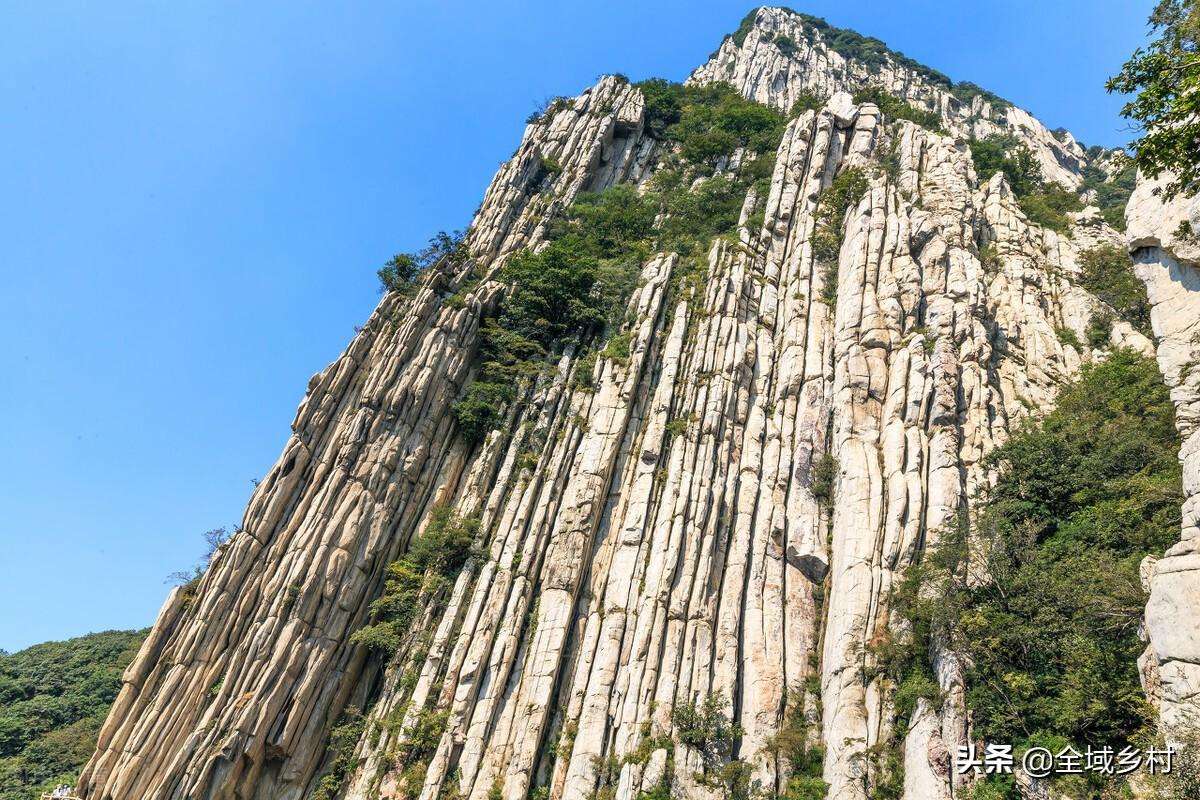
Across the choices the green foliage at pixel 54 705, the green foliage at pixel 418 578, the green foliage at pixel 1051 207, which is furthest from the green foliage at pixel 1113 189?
the green foliage at pixel 54 705

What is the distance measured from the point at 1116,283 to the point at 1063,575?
23.0 m

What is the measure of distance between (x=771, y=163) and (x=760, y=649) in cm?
3810

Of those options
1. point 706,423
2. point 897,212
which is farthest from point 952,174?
point 706,423

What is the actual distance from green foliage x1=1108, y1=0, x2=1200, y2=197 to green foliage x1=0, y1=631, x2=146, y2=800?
135ft

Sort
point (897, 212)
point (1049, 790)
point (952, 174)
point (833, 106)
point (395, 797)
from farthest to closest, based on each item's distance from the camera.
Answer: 1. point (833, 106)
2. point (952, 174)
3. point (897, 212)
4. point (395, 797)
5. point (1049, 790)

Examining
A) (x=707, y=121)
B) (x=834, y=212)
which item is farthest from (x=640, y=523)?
(x=707, y=121)

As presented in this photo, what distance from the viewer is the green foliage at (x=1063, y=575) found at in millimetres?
18031

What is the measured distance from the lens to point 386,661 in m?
29.9

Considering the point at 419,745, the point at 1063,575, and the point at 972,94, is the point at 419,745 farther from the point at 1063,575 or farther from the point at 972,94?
the point at 972,94

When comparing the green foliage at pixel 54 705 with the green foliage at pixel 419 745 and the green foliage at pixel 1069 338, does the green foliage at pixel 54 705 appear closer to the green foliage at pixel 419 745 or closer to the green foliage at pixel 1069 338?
the green foliage at pixel 419 745

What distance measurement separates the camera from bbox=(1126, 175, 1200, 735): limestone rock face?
1401cm

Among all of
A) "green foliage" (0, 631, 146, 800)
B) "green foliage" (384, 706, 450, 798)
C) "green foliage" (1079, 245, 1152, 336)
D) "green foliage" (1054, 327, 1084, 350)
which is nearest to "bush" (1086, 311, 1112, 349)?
"green foliage" (1054, 327, 1084, 350)

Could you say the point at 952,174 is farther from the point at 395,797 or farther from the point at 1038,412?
the point at 395,797

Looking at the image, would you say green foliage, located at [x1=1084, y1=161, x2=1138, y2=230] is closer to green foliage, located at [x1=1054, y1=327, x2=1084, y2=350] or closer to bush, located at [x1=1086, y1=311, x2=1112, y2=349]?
bush, located at [x1=1086, y1=311, x2=1112, y2=349]
